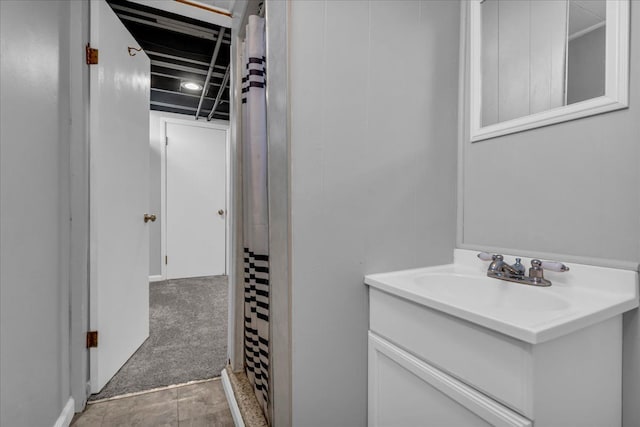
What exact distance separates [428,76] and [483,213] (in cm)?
60

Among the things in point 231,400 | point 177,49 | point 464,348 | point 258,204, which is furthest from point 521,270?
point 177,49

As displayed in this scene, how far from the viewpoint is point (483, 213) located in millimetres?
1204

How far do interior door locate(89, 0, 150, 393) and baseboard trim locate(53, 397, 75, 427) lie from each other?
6.2 inches

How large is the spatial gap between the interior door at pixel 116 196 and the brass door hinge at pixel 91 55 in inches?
0.8

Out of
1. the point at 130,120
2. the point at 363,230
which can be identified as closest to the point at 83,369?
the point at 130,120

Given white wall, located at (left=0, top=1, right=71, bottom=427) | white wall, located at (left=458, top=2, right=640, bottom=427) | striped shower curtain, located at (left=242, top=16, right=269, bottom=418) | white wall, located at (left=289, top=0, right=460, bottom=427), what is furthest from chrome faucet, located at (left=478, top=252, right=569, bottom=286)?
Answer: white wall, located at (left=0, top=1, right=71, bottom=427)

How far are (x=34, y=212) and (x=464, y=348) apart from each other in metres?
1.55

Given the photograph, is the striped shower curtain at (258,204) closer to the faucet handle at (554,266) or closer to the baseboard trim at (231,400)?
the baseboard trim at (231,400)

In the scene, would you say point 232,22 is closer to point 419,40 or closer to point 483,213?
point 419,40

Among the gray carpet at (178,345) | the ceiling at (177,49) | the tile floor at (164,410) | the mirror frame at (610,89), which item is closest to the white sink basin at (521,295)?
the mirror frame at (610,89)

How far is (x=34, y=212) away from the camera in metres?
1.13

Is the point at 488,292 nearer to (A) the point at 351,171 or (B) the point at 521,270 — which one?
(B) the point at 521,270

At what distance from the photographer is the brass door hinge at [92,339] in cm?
154

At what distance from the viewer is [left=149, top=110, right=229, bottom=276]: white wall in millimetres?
3773
